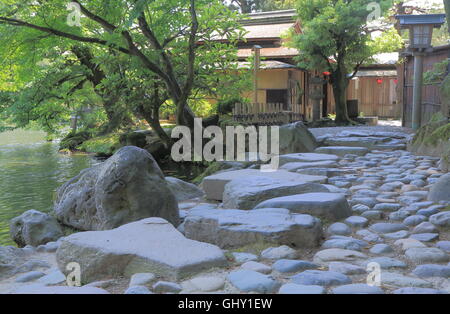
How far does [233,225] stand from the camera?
3873 millimetres

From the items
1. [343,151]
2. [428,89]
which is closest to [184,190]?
[343,151]

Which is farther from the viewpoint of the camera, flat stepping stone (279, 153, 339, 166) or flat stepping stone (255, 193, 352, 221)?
flat stepping stone (279, 153, 339, 166)

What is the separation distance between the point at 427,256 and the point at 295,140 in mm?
5828

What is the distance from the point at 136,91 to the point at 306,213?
29.4 ft

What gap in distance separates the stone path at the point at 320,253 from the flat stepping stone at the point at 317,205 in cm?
2

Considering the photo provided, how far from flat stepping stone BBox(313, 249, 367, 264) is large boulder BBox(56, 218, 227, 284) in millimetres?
695

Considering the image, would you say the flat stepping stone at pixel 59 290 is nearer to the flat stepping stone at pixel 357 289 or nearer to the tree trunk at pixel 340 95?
the flat stepping stone at pixel 357 289

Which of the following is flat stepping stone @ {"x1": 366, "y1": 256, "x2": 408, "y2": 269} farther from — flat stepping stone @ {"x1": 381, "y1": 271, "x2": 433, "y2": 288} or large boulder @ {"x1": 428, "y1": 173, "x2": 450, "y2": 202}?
large boulder @ {"x1": 428, "y1": 173, "x2": 450, "y2": 202}

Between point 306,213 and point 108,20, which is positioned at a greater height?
point 108,20

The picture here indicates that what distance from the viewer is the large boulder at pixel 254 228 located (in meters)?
3.66

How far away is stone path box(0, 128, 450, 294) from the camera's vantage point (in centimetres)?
283

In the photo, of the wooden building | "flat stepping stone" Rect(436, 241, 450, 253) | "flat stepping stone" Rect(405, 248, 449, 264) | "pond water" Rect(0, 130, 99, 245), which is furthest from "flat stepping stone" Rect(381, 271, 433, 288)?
the wooden building
